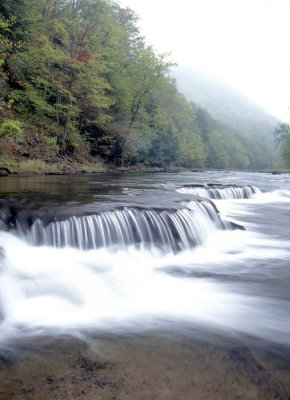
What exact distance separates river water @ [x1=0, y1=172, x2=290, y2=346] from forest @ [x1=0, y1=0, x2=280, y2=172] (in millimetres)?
8909

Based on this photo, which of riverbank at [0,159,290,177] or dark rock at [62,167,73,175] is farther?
dark rock at [62,167,73,175]

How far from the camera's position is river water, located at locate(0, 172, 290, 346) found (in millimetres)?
3533

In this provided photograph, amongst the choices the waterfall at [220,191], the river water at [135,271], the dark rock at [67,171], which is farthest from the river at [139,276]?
the dark rock at [67,171]

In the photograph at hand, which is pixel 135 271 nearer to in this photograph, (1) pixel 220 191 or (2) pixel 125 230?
(2) pixel 125 230

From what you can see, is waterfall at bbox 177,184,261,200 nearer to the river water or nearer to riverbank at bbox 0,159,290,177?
the river water

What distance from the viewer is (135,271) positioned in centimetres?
543

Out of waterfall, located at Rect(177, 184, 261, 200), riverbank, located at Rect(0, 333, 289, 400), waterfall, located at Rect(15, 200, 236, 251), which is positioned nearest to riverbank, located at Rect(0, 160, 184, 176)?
waterfall, located at Rect(177, 184, 261, 200)

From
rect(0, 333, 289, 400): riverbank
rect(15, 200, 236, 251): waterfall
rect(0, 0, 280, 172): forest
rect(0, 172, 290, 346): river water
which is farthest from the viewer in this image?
rect(0, 0, 280, 172): forest

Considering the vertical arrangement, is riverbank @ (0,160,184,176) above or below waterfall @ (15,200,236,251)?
above

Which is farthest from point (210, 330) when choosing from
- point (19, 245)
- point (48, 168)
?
point (48, 168)

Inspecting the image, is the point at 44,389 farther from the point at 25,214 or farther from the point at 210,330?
the point at 25,214

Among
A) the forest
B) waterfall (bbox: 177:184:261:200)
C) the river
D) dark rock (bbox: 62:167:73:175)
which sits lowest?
the river

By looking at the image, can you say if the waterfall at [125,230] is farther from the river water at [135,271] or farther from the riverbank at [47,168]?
the riverbank at [47,168]

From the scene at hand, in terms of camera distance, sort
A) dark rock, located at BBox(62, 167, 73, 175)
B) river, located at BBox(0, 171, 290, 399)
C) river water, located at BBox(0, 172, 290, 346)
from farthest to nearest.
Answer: dark rock, located at BBox(62, 167, 73, 175) < river water, located at BBox(0, 172, 290, 346) < river, located at BBox(0, 171, 290, 399)
